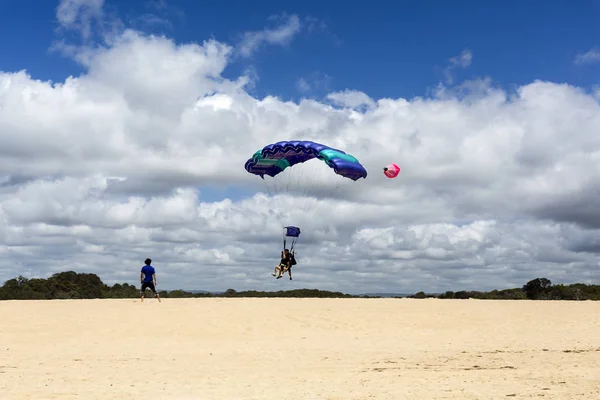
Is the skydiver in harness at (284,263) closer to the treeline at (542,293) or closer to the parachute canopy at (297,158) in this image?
the parachute canopy at (297,158)

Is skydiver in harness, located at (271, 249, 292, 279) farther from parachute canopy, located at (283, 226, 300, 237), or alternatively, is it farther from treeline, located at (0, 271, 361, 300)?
treeline, located at (0, 271, 361, 300)

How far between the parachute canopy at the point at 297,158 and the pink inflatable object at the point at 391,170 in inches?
42.3

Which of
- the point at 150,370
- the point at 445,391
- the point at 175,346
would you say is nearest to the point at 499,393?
the point at 445,391

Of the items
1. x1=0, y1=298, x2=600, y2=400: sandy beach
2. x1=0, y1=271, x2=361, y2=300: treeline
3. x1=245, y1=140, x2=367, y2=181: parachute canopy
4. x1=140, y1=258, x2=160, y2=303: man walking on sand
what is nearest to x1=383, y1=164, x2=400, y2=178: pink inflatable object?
x1=245, y1=140, x2=367, y2=181: parachute canopy

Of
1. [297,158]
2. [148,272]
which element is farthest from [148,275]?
[297,158]

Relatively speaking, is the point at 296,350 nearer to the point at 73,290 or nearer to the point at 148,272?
the point at 148,272

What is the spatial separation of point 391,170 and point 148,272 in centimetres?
1135

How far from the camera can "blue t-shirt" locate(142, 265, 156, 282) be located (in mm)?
26906

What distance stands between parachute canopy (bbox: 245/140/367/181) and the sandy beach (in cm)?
583

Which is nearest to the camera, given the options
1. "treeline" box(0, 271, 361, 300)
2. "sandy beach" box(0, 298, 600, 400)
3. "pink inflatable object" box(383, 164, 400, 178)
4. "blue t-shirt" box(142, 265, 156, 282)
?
"sandy beach" box(0, 298, 600, 400)

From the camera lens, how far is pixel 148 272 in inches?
1063

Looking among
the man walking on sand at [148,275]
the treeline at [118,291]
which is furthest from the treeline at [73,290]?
the man walking on sand at [148,275]

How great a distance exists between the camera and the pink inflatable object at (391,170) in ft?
76.5

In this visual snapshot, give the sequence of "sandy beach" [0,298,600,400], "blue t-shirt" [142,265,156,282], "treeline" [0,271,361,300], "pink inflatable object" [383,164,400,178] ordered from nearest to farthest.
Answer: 1. "sandy beach" [0,298,600,400]
2. "pink inflatable object" [383,164,400,178]
3. "blue t-shirt" [142,265,156,282]
4. "treeline" [0,271,361,300]
